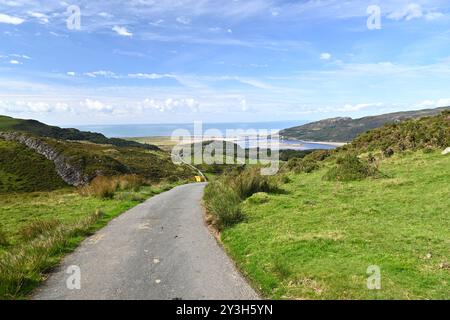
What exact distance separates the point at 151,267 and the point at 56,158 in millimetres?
71270

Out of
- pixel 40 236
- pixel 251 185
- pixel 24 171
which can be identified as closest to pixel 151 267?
pixel 40 236

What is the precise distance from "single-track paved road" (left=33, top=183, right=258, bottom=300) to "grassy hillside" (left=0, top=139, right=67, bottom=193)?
53.5 meters

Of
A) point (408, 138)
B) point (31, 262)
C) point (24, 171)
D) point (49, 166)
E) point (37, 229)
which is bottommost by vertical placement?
point (24, 171)

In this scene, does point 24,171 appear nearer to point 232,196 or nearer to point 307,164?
point 307,164

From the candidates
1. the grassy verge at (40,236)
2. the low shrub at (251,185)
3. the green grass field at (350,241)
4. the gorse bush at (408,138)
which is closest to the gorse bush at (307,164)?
the gorse bush at (408,138)

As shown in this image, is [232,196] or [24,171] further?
[24,171]

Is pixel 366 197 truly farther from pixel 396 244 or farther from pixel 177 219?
pixel 177 219

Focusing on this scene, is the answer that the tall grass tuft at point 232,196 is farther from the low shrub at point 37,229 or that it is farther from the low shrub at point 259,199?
the low shrub at point 37,229

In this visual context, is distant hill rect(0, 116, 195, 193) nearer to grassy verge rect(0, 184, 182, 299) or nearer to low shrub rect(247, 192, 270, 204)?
grassy verge rect(0, 184, 182, 299)

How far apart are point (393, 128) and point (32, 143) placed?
73.2m

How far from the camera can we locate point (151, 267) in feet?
30.6

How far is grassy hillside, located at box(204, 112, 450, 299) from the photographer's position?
24.8 ft

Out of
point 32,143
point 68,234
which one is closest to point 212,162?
point 32,143

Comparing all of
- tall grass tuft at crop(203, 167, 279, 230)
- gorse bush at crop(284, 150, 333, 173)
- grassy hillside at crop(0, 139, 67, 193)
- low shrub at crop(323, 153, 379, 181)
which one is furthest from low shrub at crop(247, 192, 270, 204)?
grassy hillside at crop(0, 139, 67, 193)
